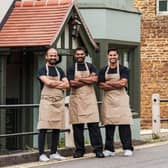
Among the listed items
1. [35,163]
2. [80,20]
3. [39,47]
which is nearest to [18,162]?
[35,163]

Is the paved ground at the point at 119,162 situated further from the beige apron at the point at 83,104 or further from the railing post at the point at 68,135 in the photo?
the beige apron at the point at 83,104

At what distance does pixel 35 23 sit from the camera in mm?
15000

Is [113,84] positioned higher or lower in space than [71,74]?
lower

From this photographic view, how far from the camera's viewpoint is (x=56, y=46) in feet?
47.9

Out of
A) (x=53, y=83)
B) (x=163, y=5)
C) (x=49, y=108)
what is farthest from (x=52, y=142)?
(x=163, y=5)

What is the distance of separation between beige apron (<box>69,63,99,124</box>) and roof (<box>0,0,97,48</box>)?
5.23 ft

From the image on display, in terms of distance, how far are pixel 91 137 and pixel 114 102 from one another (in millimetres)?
782

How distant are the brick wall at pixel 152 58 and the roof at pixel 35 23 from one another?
763cm

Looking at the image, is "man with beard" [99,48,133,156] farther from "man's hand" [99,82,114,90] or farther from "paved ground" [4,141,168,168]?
"paved ground" [4,141,168,168]

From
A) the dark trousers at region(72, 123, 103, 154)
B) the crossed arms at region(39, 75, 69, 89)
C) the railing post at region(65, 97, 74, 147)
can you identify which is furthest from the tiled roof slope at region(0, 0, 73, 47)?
the dark trousers at region(72, 123, 103, 154)

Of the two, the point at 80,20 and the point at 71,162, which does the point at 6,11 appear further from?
Result: the point at 71,162

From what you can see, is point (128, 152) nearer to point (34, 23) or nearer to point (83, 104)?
point (83, 104)

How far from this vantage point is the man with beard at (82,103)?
12.7 m

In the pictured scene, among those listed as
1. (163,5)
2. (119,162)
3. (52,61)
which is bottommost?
(119,162)
